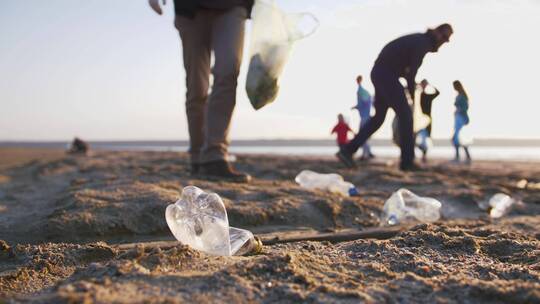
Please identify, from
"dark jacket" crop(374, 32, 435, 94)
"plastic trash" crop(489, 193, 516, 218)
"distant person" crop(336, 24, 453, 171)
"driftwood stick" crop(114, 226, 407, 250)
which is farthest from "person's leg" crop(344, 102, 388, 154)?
"driftwood stick" crop(114, 226, 407, 250)

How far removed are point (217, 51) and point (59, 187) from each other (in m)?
1.83

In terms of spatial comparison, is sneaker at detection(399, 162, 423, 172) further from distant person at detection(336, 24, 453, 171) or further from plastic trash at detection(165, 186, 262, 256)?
plastic trash at detection(165, 186, 262, 256)

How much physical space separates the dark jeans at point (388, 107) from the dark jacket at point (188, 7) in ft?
5.29

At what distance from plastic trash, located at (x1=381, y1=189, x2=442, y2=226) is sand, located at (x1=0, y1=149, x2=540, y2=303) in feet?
0.33

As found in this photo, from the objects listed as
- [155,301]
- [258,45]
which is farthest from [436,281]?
[258,45]

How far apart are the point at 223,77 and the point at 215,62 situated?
127 millimetres

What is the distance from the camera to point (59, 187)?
4273 mm

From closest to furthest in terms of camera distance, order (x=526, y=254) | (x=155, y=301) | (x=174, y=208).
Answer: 1. (x=155, y=301)
2. (x=526, y=254)
3. (x=174, y=208)

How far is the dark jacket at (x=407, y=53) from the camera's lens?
15.0ft

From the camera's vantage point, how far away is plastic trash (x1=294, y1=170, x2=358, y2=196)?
3.94 m

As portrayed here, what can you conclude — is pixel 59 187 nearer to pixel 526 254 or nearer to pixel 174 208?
pixel 174 208

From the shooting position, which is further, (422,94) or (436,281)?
(422,94)

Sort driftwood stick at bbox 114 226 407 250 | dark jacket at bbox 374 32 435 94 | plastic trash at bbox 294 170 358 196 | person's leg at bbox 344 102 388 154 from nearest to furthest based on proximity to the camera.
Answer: driftwood stick at bbox 114 226 407 250
plastic trash at bbox 294 170 358 196
dark jacket at bbox 374 32 435 94
person's leg at bbox 344 102 388 154

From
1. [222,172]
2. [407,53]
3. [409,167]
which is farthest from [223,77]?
[409,167]
